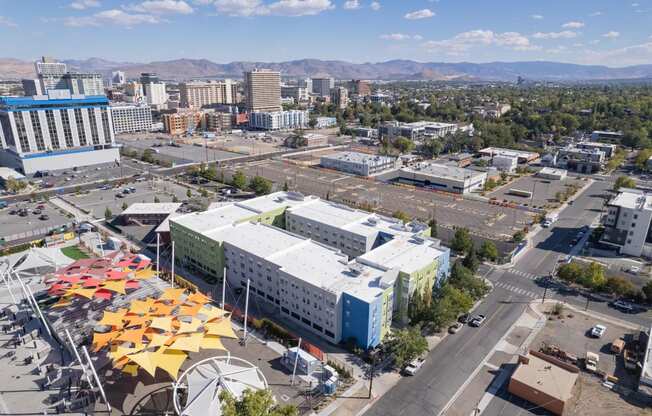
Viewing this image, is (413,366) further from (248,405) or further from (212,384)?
(212,384)

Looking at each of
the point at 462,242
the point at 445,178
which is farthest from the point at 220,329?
the point at 445,178

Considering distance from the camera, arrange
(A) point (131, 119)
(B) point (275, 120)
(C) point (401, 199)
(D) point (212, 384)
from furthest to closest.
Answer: (B) point (275, 120) < (A) point (131, 119) < (C) point (401, 199) < (D) point (212, 384)

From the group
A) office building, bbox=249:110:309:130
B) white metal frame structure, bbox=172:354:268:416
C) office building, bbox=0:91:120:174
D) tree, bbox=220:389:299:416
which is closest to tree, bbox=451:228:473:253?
white metal frame structure, bbox=172:354:268:416

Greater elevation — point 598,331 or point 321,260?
point 321,260

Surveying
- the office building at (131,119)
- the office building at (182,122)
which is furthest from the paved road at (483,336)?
the office building at (131,119)

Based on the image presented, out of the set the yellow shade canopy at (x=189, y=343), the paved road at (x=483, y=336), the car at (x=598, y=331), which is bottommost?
the paved road at (x=483, y=336)

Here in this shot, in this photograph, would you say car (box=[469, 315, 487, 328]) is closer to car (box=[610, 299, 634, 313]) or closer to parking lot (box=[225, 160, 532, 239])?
car (box=[610, 299, 634, 313])

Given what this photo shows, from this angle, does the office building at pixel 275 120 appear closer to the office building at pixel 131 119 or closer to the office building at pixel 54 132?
the office building at pixel 131 119
